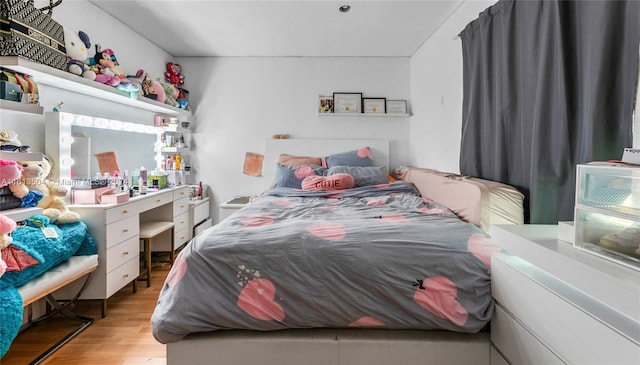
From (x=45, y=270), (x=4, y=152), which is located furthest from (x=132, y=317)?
(x=4, y=152)

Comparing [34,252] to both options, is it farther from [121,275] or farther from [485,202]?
[485,202]

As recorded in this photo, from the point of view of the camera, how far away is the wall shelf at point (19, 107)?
1553mm

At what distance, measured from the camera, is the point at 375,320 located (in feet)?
4.01

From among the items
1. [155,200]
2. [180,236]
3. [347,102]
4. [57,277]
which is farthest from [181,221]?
[347,102]

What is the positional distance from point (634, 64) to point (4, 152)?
2.77 m

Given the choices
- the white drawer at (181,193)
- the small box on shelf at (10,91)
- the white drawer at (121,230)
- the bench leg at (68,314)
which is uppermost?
the small box on shelf at (10,91)

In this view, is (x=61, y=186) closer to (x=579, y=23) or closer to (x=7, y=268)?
(x=7, y=268)

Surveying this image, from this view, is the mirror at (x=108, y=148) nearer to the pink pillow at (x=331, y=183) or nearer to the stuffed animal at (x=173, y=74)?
the stuffed animal at (x=173, y=74)

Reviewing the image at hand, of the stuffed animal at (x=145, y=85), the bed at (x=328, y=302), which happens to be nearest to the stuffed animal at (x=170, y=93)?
the stuffed animal at (x=145, y=85)

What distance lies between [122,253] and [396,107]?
124 inches

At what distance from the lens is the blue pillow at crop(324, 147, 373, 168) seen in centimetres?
341

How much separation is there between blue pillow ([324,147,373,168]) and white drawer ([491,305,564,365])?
2.36 m

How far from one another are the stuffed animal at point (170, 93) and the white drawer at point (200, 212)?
1.17 metres

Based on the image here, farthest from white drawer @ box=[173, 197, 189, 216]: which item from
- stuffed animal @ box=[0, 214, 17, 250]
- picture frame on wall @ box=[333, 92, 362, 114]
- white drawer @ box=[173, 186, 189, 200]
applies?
picture frame on wall @ box=[333, 92, 362, 114]
